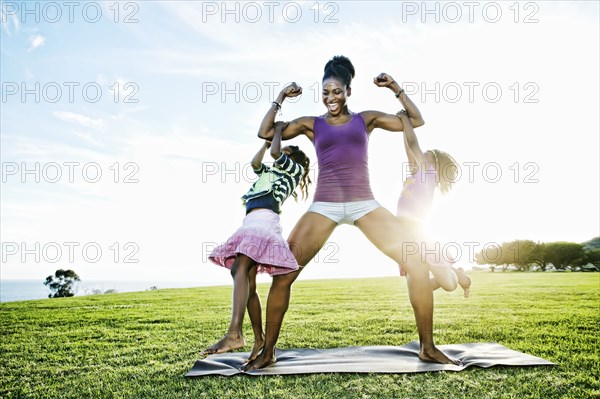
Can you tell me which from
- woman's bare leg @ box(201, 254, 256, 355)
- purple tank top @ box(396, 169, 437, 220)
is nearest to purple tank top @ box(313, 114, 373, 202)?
woman's bare leg @ box(201, 254, 256, 355)

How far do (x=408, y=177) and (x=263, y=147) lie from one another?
202 centimetres

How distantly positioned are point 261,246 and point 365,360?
1547 mm

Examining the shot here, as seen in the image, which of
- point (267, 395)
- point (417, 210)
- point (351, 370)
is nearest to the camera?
point (267, 395)

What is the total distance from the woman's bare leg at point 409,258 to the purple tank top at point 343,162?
264 millimetres

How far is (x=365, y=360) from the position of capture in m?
4.59

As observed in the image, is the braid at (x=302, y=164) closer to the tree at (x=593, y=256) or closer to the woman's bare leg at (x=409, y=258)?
the woman's bare leg at (x=409, y=258)

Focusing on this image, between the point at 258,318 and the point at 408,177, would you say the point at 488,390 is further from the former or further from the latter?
the point at 408,177

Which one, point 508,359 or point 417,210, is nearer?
point 508,359

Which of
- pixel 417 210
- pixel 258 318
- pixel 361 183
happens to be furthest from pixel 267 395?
pixel 417 210

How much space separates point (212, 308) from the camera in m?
10.7

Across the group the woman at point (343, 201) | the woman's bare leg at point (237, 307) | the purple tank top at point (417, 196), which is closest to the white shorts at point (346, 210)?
the woman at point (343, 201)

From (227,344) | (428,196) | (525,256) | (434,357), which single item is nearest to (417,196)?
(428,196)

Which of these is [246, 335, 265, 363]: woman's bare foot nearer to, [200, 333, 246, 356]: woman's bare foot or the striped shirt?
[200, 333, 246, 356]: woman's bare foot

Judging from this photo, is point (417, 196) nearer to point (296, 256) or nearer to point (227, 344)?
point (296, 256)
